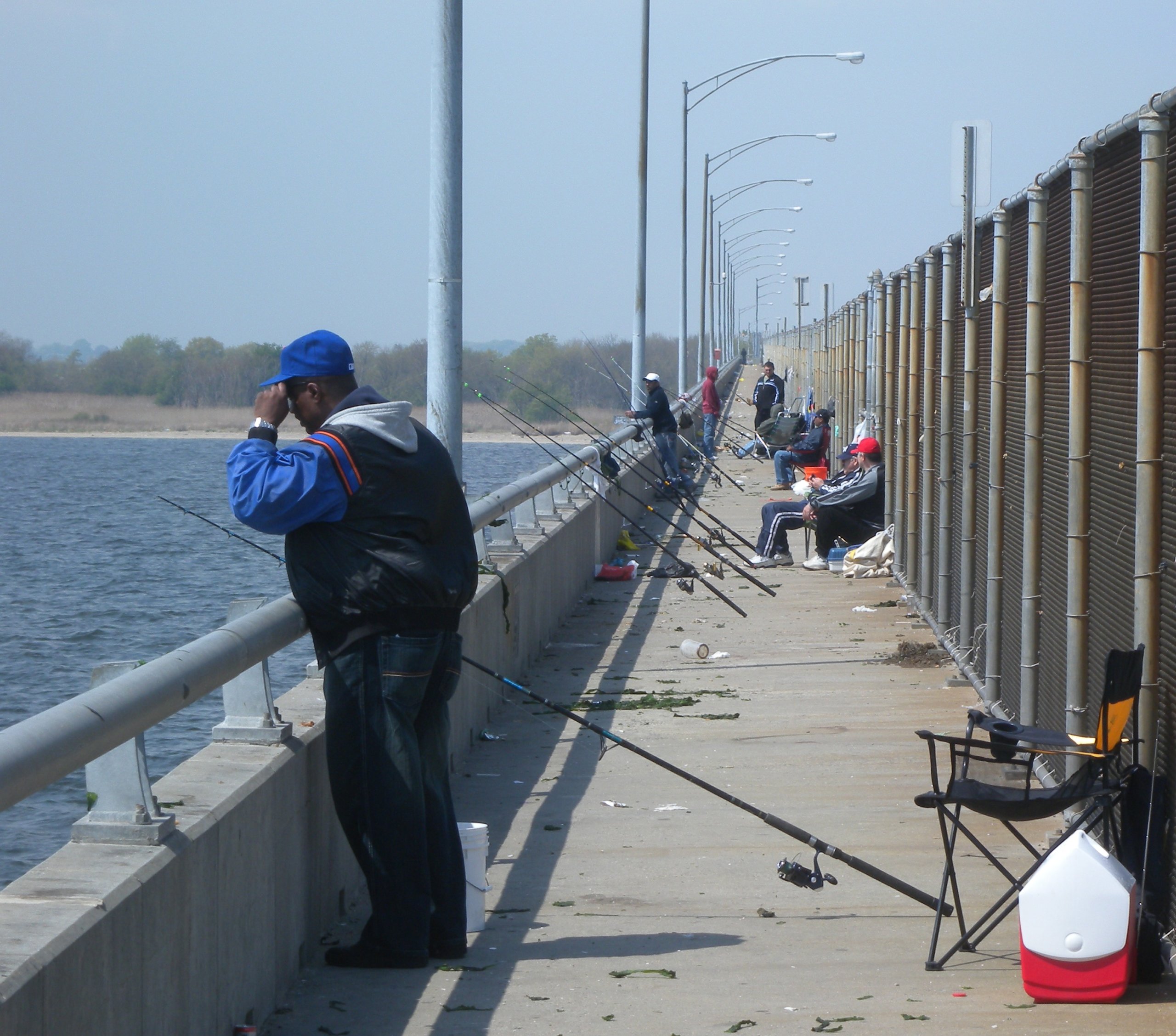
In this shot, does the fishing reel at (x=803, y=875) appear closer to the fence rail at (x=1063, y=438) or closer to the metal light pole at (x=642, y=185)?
the fence rail at (x=1063, y=438)

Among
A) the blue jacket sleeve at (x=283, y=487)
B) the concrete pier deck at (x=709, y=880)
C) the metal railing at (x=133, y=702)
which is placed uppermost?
the blue jacket sleeve at (x=283, y=487)

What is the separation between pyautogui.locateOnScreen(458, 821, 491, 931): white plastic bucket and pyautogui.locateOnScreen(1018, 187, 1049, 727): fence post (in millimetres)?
3083

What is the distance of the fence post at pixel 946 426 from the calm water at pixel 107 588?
18.8 ft

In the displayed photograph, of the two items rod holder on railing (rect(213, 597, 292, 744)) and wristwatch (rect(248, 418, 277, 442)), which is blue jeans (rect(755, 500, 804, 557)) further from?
wristwatch (rect(248, 418, 277, 442))

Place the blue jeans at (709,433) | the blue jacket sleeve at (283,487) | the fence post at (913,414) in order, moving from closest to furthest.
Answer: the blue jacket sleeve at (283,487) < the fence post at (913,414) < the blue jeans at (709,433)

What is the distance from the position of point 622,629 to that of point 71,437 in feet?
615

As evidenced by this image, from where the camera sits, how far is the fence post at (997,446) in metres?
8.72

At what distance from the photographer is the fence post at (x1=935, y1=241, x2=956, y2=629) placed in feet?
35.4

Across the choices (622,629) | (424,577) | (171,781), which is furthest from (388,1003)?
(622,629)

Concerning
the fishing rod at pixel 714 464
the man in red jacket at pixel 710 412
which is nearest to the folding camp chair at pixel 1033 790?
the fishing rod at pixel 714 464

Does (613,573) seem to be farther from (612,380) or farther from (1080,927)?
(1080,927)

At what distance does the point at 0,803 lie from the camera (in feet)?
10.3

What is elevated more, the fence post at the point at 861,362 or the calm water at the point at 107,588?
the fence post at the point at 861,362

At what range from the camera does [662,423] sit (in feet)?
85.2
